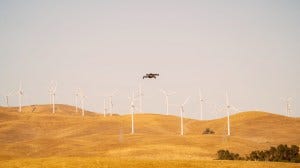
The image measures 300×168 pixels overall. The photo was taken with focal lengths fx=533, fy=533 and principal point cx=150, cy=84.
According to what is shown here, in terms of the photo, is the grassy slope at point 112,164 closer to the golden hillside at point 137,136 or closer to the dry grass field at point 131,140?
the dry grass field at point 131,140

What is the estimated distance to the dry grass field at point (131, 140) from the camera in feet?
150

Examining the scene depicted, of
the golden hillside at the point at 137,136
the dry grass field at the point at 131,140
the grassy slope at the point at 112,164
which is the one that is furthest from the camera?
the golden hillside at the point at 137,136

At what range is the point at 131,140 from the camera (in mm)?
99500

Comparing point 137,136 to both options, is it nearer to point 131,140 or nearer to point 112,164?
point 131,140

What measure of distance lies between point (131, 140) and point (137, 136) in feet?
27.0

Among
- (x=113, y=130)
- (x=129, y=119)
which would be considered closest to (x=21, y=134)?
(x=113, y=130)

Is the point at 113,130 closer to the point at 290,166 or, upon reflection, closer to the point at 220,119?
the point at 220,119

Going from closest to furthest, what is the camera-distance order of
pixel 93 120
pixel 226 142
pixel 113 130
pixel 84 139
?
pixel 226 142 → pixel 84 139 → pixel 113 130 → pixel 93 120

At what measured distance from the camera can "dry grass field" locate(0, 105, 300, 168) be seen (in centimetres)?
4559

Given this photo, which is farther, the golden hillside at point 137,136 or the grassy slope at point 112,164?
the golden hillside at point 137,136

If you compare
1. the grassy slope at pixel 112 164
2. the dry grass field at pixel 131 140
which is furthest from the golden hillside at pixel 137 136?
the grassy slope at pixel 112 164

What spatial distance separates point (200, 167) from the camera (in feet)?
137

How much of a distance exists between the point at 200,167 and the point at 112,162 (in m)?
7.09

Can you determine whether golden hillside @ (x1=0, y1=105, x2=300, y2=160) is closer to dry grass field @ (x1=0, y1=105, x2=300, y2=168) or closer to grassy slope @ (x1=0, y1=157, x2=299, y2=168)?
dry grass field @ (x1=0, y1=105, x2=300, y2=168)
